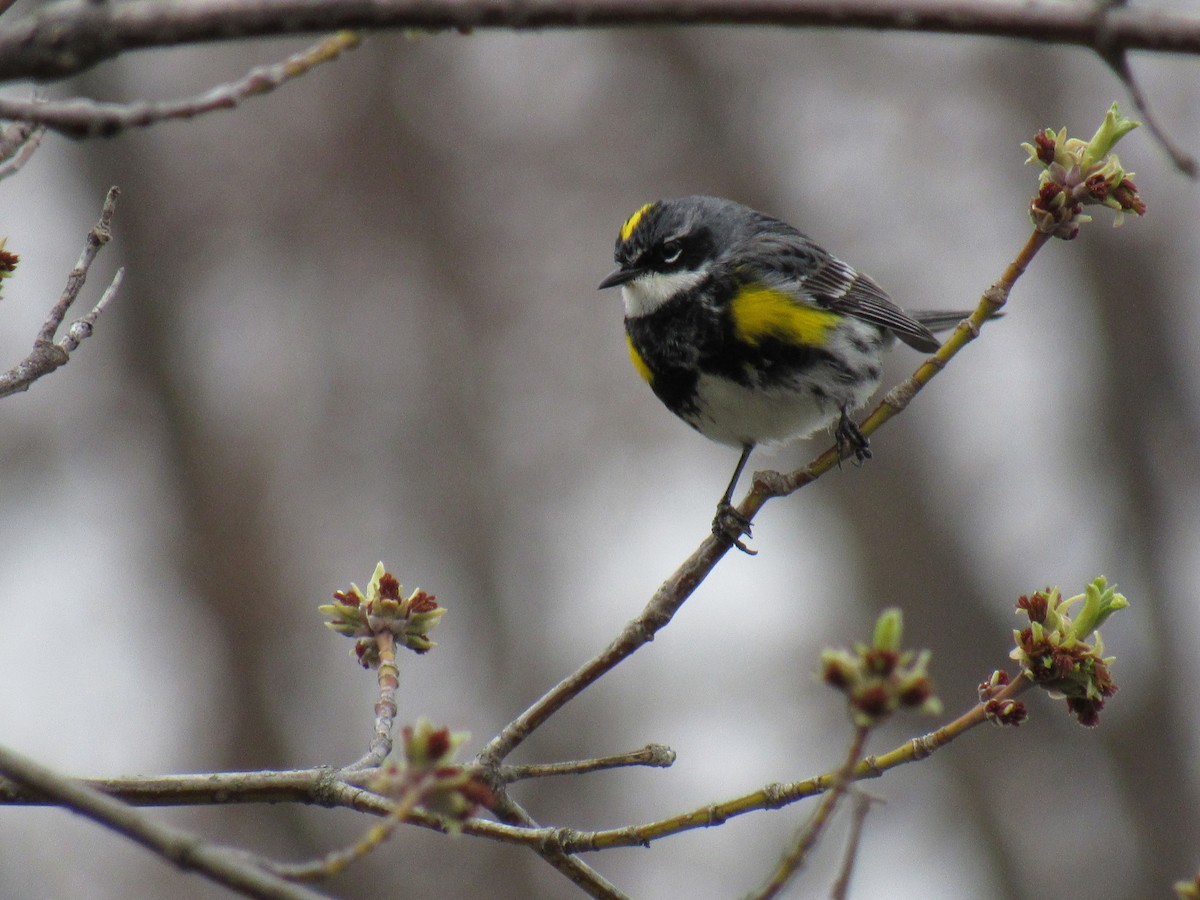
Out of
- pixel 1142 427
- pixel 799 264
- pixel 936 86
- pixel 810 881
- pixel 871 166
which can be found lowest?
pixel 810 881

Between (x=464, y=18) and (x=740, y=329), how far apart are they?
3.58m

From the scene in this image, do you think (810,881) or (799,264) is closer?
(799,264)

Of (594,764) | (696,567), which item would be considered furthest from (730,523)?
(594,764)

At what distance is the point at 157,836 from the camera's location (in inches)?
77.5

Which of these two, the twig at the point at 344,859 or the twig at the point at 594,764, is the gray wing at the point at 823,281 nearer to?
the twig at the point at 594,764

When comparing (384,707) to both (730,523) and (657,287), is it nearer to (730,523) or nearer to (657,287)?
(730,523)

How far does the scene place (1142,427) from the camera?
42.2ft

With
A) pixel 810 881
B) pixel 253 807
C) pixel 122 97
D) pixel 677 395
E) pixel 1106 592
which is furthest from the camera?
pixel 122 97

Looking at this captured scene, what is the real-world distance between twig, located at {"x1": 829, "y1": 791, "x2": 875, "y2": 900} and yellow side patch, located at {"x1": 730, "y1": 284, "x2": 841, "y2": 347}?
3.53m

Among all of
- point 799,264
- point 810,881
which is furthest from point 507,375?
point 799,264

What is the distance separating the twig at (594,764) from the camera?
2.87m

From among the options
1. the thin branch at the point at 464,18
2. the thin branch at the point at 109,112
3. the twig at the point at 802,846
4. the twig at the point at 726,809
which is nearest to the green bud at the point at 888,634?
the twig at the point at 802,846

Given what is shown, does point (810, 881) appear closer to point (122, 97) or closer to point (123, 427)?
point (123, 427)

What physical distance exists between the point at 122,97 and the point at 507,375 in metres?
5.31
